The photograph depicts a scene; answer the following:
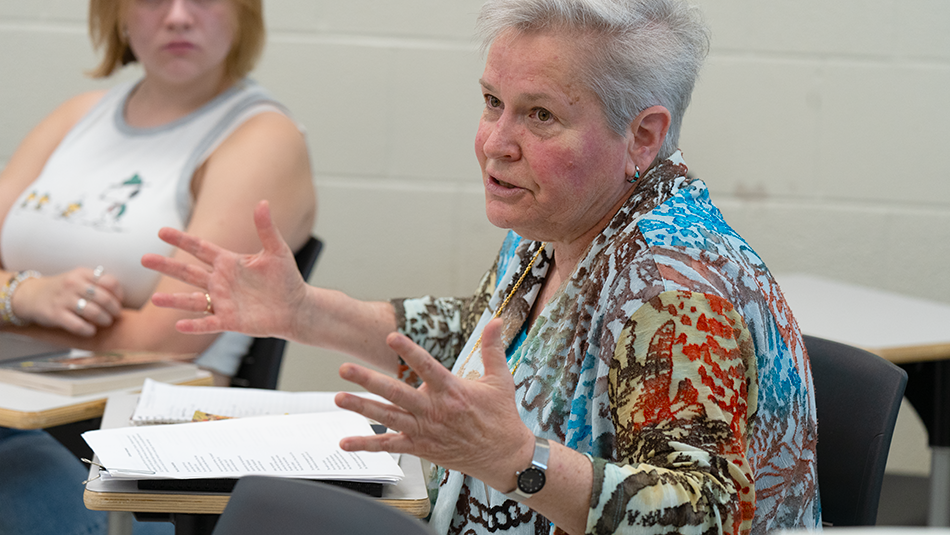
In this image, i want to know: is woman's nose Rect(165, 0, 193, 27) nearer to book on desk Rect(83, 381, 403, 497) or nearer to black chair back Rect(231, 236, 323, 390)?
black chair back Rect(231, 236, 323, 390)

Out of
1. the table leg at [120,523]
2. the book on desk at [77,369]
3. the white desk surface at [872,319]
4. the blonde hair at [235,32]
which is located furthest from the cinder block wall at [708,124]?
the table leg at [120,523]

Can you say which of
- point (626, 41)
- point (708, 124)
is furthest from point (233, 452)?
point (708, 124)

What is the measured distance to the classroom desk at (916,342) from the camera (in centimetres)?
184

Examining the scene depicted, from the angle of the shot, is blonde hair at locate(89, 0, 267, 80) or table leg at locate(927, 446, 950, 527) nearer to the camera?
table leg at locate(927, 446, 950, 527)

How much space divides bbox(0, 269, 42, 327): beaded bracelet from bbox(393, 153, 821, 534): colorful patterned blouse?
1129 mm

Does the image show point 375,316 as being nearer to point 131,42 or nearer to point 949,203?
point 131,42

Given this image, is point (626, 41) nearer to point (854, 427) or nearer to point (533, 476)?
point (533, 476)

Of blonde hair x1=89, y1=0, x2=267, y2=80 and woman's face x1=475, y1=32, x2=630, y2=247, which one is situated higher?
blonde hair x1=89, y1=0, x2=267, y2=80

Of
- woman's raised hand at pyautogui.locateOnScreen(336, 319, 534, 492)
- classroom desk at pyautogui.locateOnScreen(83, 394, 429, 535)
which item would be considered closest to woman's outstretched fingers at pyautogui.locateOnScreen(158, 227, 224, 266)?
classroom desk at pyautogui.locateOnScreen(83, 394, 429, 535)

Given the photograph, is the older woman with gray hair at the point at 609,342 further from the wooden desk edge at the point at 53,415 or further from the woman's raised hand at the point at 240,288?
the wooden desk edge at the point at 53,415

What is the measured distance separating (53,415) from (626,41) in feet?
3.15

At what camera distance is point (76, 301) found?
179 centimetres

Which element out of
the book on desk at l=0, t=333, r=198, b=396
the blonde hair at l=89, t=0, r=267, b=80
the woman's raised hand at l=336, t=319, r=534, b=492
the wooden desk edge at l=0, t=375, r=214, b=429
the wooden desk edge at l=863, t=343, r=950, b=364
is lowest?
the wooden desk edge at l=0, t=375, r=214, b=429

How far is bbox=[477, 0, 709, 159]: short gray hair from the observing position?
105 centimetres
